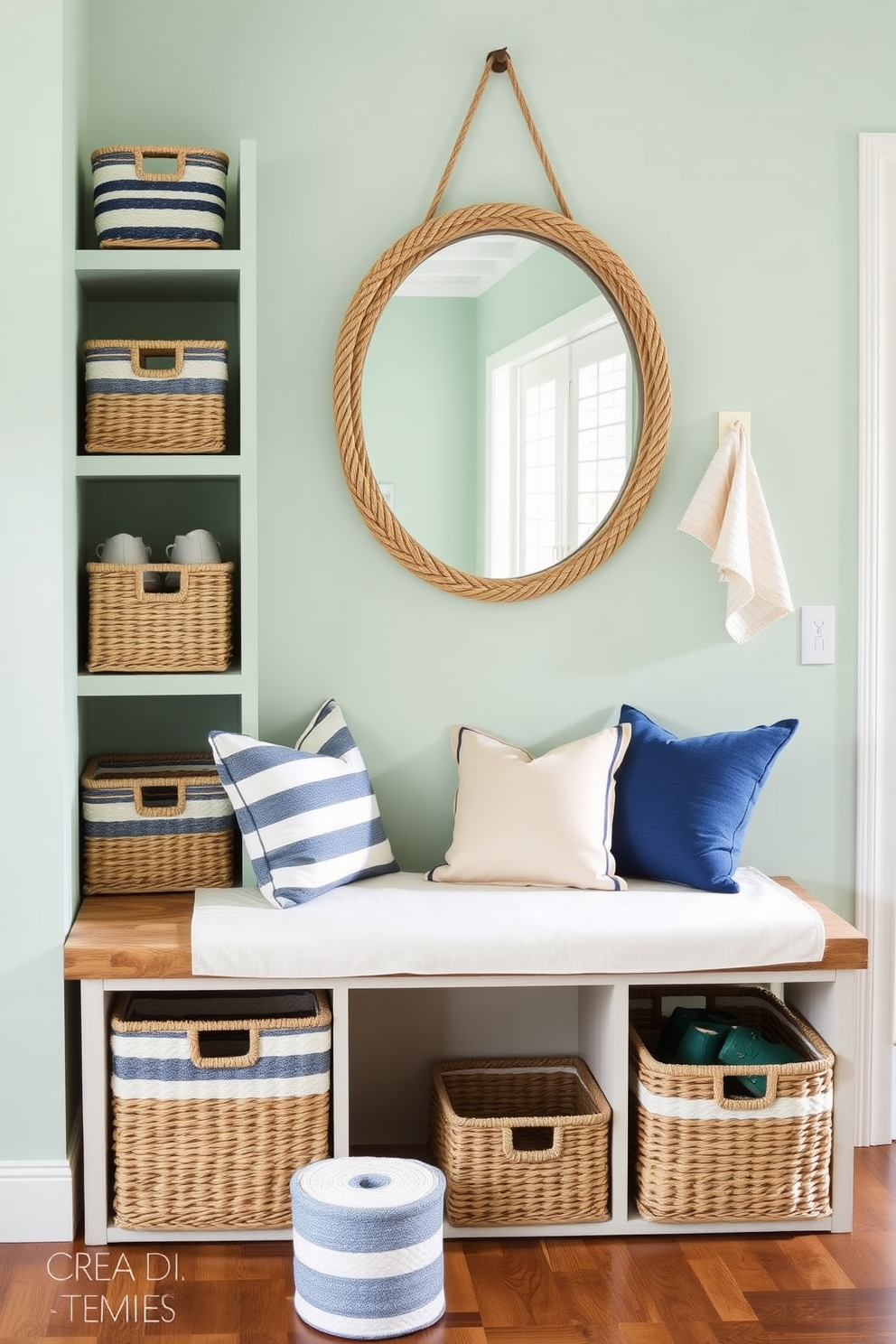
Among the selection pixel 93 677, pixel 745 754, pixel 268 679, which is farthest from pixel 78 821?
pixel 745 754

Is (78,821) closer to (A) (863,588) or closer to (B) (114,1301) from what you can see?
(B) (114,1301)

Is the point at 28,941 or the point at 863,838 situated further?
the point at 863,838

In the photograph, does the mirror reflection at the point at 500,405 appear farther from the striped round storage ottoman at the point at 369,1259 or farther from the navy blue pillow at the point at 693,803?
the striped round storage ottoman at the point at 369,1259

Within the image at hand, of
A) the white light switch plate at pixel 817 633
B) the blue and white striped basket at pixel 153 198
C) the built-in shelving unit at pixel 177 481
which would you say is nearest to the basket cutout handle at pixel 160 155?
the blue and white striped basket at pixel 153 198

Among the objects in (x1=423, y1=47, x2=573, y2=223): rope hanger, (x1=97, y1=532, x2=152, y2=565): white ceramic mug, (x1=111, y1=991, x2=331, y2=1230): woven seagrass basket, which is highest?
(x1=423, y1=47, x2=573, y2=223): rope hanger

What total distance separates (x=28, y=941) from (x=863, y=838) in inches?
69.0

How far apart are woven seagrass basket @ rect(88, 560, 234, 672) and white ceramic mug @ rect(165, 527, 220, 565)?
37mm

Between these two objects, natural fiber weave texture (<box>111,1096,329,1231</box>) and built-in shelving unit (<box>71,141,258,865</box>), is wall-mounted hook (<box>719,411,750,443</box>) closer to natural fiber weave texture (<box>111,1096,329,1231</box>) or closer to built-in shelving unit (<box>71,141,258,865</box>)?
built-in shelving unit (<box>71,141,258,865</box>)

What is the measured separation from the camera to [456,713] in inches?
110

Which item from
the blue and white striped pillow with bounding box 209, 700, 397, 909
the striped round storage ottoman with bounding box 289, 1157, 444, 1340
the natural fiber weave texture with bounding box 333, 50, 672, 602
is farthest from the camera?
the natural fiber weave texture with bounding box 333, 50, 672, 602

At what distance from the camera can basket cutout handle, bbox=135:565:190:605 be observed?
251cm

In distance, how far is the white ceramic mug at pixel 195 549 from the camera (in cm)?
257

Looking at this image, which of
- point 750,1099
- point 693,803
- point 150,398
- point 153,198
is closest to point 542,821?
point 693,803

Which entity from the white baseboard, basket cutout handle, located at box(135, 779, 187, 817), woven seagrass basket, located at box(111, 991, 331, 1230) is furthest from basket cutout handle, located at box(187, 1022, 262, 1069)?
basket cutout handle, located at box(135, 779, 187, 817)
